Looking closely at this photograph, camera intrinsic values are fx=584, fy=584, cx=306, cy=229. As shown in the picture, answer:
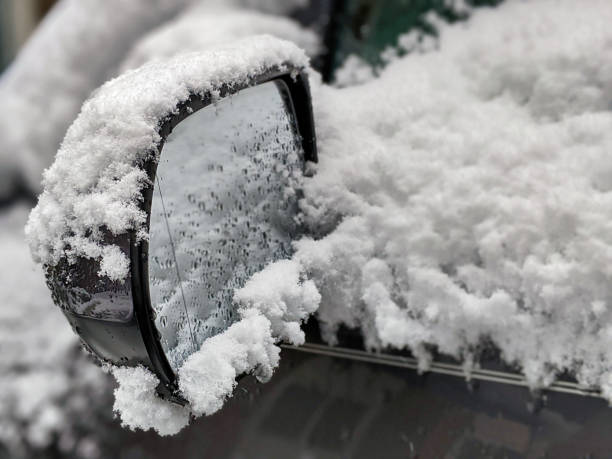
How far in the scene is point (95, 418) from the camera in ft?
7.79

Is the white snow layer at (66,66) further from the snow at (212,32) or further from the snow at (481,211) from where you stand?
the snow at (481,211)

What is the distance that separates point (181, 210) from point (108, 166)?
27 centimetres

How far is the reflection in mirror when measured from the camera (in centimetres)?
125

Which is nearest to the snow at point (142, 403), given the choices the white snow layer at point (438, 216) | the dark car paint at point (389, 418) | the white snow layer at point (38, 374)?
the white snow layer at point (438, 216)

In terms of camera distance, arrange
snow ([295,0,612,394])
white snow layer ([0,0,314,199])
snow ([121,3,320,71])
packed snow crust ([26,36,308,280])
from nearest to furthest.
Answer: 1. packed snow crust ([26,36,308,280])
2. snow ([295,0,612,394])
3. snow ([121,3,320,71])
4. white snow layer ([0,0,314,199])

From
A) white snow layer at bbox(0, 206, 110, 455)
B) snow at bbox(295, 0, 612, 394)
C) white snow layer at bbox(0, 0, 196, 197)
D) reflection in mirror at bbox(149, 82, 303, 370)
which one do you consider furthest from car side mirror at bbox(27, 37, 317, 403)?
white snow layer at bbox(0, 0, 196, 197)

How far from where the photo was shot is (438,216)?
4.96 ft

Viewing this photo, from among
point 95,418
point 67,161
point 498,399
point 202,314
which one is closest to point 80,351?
point 95,418

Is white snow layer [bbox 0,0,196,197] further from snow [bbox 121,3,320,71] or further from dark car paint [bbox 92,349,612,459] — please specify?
dark car paint [bbox 92,349,612,459]

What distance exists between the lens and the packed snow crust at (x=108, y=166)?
1.07 metres

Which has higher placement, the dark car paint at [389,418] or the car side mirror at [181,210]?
the car side mirror at [181,210]

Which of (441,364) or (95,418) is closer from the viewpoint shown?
(441,364)

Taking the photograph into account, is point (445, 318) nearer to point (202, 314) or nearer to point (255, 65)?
point (202, 314)

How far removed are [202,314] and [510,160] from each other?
0.90 metres
